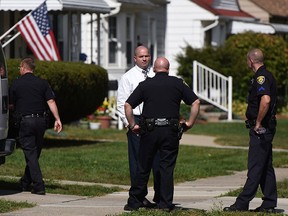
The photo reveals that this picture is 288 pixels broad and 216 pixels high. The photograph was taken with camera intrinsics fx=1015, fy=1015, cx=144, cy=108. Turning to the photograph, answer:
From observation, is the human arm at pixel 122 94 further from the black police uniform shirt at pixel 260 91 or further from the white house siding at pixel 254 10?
the white house siding at pixel 254 10

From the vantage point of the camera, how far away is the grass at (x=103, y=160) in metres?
15.4

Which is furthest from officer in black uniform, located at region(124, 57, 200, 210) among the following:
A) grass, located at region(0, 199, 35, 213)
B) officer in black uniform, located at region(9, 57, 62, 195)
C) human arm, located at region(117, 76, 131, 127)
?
officer in black uniform, located at region(9, 57, 62, 195)

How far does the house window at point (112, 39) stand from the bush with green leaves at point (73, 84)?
903cm

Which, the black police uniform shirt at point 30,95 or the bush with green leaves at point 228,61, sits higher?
the black police uniform shirt at point 30,95

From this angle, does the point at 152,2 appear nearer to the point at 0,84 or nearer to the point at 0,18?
the point at 0,18

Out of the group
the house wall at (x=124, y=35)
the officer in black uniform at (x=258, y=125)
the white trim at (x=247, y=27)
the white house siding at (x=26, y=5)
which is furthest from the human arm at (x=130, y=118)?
the white trim at (x=247, y=27)

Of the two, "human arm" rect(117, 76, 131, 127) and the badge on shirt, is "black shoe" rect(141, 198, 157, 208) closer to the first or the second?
"human arm" rect(117, 76, 131, 127)

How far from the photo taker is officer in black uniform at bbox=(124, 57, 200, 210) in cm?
1121

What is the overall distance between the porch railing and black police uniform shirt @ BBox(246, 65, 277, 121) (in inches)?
801

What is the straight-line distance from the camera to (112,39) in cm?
3139

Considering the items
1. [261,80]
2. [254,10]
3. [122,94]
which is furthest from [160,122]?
[254,10]

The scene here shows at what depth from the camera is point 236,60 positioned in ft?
111

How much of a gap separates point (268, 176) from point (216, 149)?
32.4 ft

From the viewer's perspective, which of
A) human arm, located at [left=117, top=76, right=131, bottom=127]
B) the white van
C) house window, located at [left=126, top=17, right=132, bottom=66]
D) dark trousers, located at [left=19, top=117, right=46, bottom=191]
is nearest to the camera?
human arm, located at [left=117, top=76, right=131, bottom=127]
